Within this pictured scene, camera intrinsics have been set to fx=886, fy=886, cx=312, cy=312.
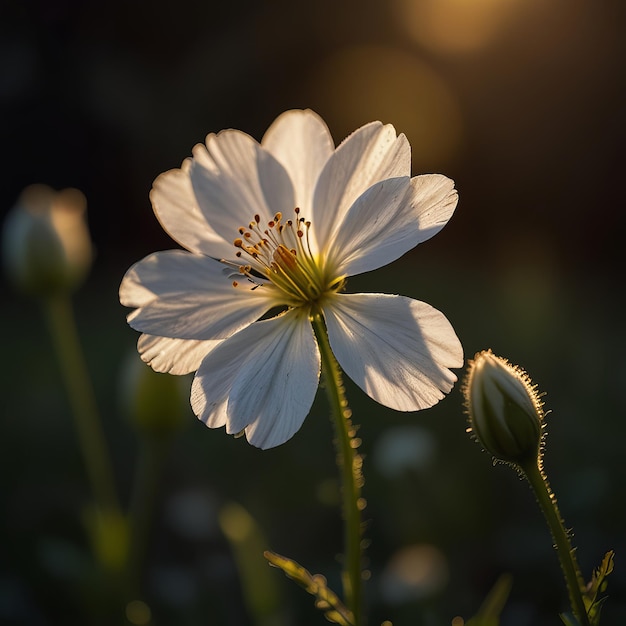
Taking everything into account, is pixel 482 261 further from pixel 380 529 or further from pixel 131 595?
pixel 131 595

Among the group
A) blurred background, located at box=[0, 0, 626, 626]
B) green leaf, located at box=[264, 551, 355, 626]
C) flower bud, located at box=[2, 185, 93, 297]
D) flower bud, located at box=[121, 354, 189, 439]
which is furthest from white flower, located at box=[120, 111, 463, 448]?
flower bud, located at box=[2, 185, 93, 297]

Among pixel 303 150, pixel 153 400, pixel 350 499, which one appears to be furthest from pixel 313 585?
pixel 153 400

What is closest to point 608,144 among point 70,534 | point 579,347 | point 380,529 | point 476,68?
point 476,68

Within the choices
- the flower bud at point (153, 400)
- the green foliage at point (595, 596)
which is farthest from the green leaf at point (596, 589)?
the flower bud at point (153, 400)

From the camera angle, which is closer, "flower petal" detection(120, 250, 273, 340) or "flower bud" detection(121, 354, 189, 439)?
"flower petal" detection(120, 250, 273, 340)

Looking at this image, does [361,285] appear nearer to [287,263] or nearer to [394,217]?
[287,263]

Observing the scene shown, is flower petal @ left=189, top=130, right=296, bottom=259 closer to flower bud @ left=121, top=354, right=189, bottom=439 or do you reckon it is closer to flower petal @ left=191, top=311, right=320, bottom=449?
flower petal @ left=191, top=311, right=320, bottom=449
